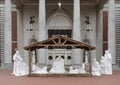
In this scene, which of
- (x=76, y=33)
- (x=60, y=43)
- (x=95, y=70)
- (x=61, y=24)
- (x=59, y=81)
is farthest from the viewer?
(x=61, y=24)

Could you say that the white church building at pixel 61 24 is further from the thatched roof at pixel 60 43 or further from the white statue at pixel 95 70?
the thatched roof at pixel 60 43

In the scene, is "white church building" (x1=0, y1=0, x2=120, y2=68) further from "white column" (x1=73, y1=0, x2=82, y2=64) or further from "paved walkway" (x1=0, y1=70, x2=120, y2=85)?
"paved walkway" (x1=0, y1=70, x2=120, y2=85)

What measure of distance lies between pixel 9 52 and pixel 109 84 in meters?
14.4

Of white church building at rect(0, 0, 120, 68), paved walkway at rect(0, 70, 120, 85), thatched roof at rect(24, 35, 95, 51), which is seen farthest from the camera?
white church building at rect(0, 0, 120, 68)

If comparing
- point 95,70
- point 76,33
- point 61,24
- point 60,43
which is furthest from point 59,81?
point 61,24

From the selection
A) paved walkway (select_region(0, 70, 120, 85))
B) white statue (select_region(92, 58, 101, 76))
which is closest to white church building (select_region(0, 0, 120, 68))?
white statue (select_region(92, 58, 101, 76))

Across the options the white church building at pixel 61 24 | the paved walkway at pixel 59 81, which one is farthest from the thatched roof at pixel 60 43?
the white church building at pixel 61 24

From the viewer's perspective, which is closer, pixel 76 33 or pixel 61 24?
pixel 76 33

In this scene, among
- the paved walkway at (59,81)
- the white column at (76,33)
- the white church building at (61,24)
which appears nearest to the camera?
the paved walkway at (59,81)

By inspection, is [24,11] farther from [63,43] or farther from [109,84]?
[109,84]

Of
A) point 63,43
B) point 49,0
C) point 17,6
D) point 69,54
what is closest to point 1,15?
point 17,6

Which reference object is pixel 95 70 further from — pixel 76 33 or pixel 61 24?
pixel 61 24

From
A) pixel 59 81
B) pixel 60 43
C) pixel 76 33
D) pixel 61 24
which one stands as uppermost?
pixel 61 24

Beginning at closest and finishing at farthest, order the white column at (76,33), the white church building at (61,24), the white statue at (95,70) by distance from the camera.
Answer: the white statue at (95,70), the white column at (76,33), the white church building at (61,24)
